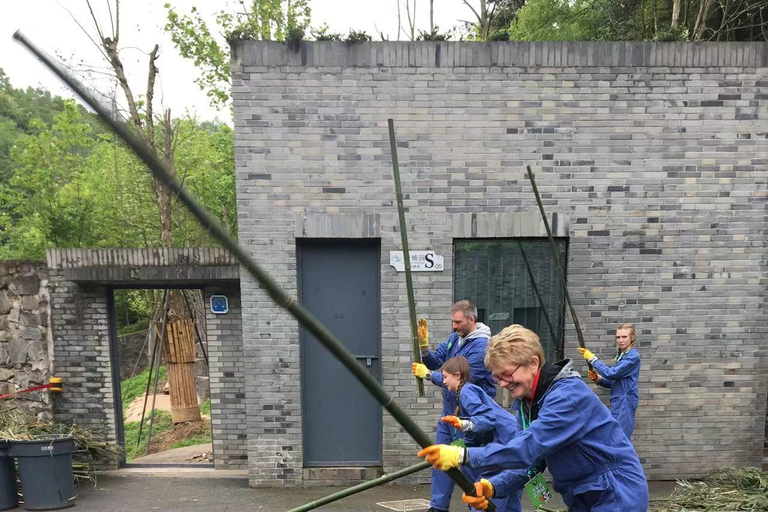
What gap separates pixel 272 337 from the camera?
552 centimetres

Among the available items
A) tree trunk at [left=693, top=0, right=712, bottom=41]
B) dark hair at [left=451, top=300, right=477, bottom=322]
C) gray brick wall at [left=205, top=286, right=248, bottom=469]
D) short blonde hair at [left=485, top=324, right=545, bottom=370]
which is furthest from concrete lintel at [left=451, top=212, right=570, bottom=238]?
tree trunk at [left=693, top=0, right=712, bottom=41]

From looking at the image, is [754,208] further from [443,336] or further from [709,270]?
[443,336]

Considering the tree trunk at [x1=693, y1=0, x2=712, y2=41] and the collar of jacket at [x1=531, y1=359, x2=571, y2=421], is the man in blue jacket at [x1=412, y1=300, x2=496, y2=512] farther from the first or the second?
the tree trunk at [x1=693, y1=0, x2=712, y2=41]

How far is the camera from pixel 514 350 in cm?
249

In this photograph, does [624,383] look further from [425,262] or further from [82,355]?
[82,355]

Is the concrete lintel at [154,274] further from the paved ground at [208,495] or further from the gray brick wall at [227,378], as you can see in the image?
the paved ground at [208,495]

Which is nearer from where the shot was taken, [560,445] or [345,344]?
[560,445]

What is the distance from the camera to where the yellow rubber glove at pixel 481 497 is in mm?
2551

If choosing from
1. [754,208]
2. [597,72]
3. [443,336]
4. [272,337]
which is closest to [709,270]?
[754,208]

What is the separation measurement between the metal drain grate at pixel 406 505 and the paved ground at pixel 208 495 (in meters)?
0.09

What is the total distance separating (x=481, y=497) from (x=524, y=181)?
145 inches

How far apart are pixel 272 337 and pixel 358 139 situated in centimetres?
237

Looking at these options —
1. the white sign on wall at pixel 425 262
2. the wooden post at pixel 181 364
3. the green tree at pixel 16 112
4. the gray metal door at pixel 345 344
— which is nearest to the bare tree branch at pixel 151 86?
the wooden post at pixel 181 364

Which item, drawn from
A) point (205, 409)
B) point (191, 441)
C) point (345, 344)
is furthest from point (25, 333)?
point (205, 409)
